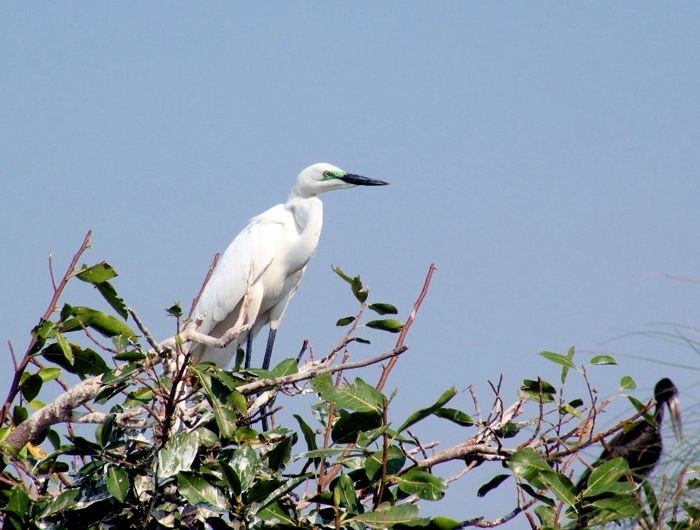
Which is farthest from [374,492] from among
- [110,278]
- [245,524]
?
[110,278]

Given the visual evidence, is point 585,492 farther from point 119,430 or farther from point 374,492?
point 119,430

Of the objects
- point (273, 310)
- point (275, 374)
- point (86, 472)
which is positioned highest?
point (275, 374)

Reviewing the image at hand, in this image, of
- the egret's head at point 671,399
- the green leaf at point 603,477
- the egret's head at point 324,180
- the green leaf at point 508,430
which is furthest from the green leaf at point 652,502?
the egret's head at point 324,180

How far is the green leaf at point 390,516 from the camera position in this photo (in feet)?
8.26

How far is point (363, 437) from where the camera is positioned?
2.77 meters

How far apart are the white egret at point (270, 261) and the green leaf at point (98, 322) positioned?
3.62m

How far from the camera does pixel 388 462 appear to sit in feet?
9.02

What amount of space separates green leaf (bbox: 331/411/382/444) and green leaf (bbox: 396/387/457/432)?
7 centimetres

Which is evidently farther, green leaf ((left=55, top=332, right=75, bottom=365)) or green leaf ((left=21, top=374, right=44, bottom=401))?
green leaf ((left=21, top=374, right=44, bottom=401))

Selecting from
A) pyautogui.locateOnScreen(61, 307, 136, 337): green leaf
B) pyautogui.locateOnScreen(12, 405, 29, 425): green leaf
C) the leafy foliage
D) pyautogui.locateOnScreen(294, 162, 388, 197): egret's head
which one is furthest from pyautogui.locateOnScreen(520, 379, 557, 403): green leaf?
pyautogui.locateOnScreen(294, 162, 388, 197): egret's head

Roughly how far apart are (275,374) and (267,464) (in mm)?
294

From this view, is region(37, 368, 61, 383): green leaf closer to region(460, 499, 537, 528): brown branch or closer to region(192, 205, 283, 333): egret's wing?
region(460, 499, 537, 528): brown branch

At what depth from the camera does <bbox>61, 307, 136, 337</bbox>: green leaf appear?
3.21 m

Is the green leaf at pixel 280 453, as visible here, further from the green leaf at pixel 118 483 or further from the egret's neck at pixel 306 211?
the egret's neck at pixel 306 211
